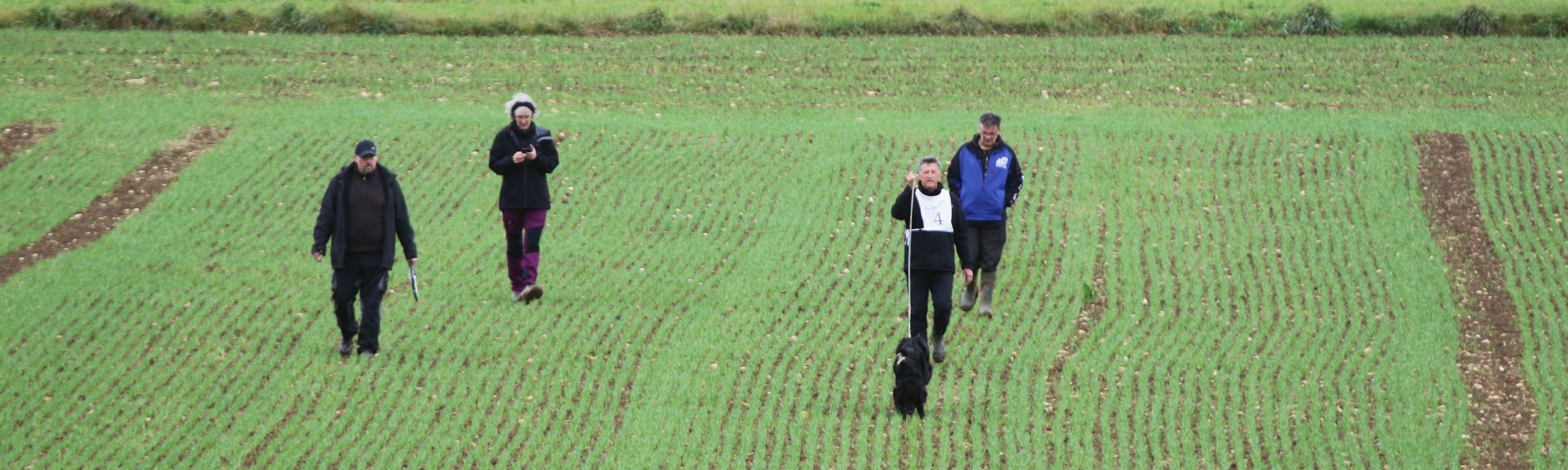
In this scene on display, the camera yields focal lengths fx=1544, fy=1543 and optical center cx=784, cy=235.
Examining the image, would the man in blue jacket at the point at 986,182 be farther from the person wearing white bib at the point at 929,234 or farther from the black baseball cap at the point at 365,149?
the black baseball cap at the point at 365,149

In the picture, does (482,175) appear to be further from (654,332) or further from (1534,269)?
(1534,269)

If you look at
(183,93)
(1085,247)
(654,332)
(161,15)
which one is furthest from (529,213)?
(161,15)

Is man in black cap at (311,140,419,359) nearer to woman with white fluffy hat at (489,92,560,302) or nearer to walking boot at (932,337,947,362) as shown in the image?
woman with white fluffy hat at (489,92,560,302)

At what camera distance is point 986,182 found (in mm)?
12172

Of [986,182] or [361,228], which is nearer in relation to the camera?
[361,228]

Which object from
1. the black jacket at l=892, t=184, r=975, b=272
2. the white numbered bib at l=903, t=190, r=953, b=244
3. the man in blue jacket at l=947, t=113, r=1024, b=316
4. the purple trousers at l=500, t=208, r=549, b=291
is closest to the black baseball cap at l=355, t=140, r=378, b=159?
the purple trousers at l=500, t=208, r=549, b=291

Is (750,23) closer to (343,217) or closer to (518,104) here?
(518,104)

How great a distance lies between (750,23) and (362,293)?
16596 millimetres

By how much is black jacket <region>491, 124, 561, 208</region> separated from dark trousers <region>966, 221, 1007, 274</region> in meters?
3.48

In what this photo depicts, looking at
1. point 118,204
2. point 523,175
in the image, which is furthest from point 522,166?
point 118,204

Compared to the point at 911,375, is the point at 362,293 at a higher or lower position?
higher

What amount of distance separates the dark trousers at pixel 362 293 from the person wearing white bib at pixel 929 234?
3.97 metres

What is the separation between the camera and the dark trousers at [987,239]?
40.7ft

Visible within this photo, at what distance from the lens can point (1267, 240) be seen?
16312 millimetres
